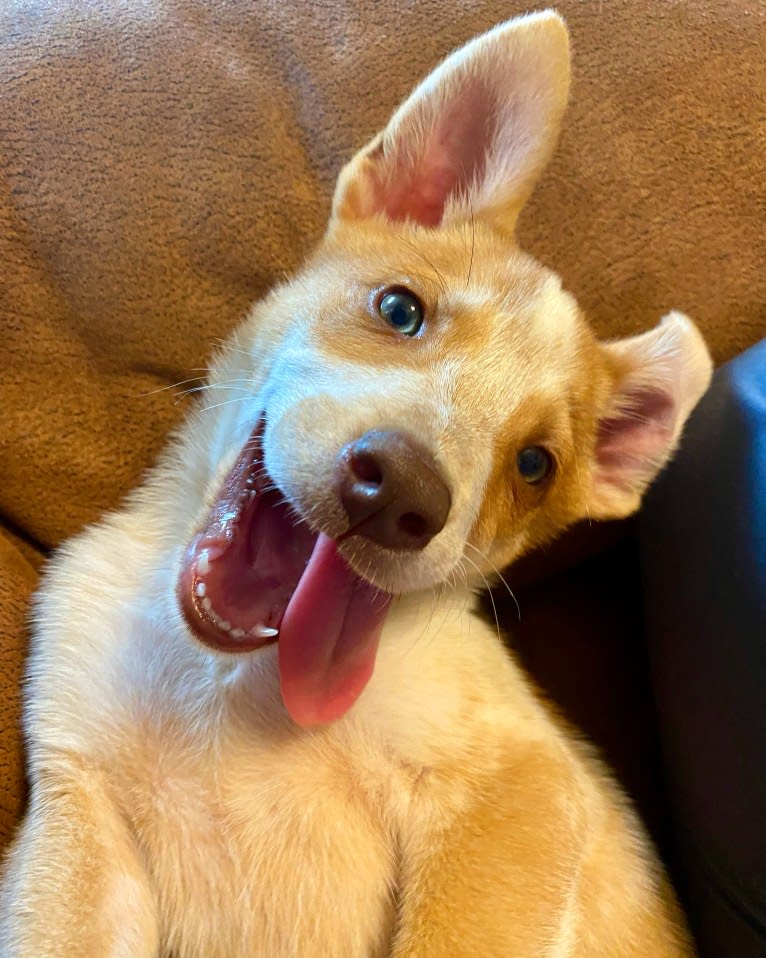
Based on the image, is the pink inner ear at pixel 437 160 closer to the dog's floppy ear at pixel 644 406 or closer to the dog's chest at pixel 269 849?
the dog's floppy ear at pixel 644 406

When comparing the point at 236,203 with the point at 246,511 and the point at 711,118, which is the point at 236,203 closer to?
the point at 246,511

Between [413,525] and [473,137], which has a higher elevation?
[473,137]

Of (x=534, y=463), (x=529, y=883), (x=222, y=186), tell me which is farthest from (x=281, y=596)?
(x=222, y=186)

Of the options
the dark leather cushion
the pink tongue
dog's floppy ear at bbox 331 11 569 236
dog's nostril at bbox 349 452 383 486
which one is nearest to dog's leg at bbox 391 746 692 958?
the dark leather cushion

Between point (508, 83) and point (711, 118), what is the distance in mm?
811

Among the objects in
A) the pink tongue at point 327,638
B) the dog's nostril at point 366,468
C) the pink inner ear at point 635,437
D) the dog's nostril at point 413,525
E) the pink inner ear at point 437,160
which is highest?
the pink inner ear at point 437,160

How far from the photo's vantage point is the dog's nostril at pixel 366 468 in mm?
1418

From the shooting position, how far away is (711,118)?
2.44 metres

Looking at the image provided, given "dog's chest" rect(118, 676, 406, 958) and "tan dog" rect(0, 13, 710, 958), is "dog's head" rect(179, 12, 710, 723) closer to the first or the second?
"tan dog" rect(0, 13, 710, 958)

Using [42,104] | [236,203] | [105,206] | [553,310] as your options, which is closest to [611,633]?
[553,310]

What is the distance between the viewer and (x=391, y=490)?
1.41 metres

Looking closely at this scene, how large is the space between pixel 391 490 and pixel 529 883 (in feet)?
2.97

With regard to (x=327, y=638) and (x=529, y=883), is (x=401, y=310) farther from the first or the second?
(x=529, y=883)

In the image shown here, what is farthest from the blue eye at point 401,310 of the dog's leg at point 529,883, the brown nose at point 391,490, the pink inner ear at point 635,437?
the dog's leg at point 529,883
